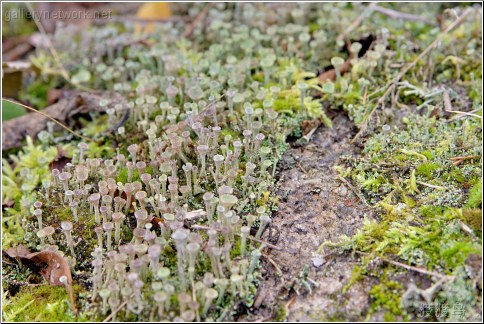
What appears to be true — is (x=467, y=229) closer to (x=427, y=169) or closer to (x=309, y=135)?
(x=427, y=169)

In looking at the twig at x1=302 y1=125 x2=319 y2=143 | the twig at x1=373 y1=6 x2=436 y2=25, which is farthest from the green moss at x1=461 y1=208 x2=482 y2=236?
the twig at x1=373 y1=6 x2=436 y2=25

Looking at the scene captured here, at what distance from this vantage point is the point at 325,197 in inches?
114

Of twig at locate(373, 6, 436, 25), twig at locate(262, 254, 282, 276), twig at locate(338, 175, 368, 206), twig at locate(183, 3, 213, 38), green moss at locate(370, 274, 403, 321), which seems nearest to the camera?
green moss at locate(370, 274, 403, 321)

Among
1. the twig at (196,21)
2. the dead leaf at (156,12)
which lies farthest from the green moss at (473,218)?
the dead leaf at (156,12)

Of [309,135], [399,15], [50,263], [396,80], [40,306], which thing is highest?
[399,15]

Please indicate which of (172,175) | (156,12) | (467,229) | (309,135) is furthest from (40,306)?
(156,12)

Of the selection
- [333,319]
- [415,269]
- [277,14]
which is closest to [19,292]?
[333,319]

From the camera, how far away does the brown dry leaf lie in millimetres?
2529

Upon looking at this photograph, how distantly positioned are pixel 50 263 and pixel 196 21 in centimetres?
261

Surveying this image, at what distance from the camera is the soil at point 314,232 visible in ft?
7.84

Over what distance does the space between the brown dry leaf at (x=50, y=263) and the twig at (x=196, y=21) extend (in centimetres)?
235

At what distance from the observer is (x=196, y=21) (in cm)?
452

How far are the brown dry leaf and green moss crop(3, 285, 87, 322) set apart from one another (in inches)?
1.5

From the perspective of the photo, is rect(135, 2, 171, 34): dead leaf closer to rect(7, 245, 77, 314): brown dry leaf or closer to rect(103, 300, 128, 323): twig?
rect(7, 245, 77, 314): brown dry leaf
